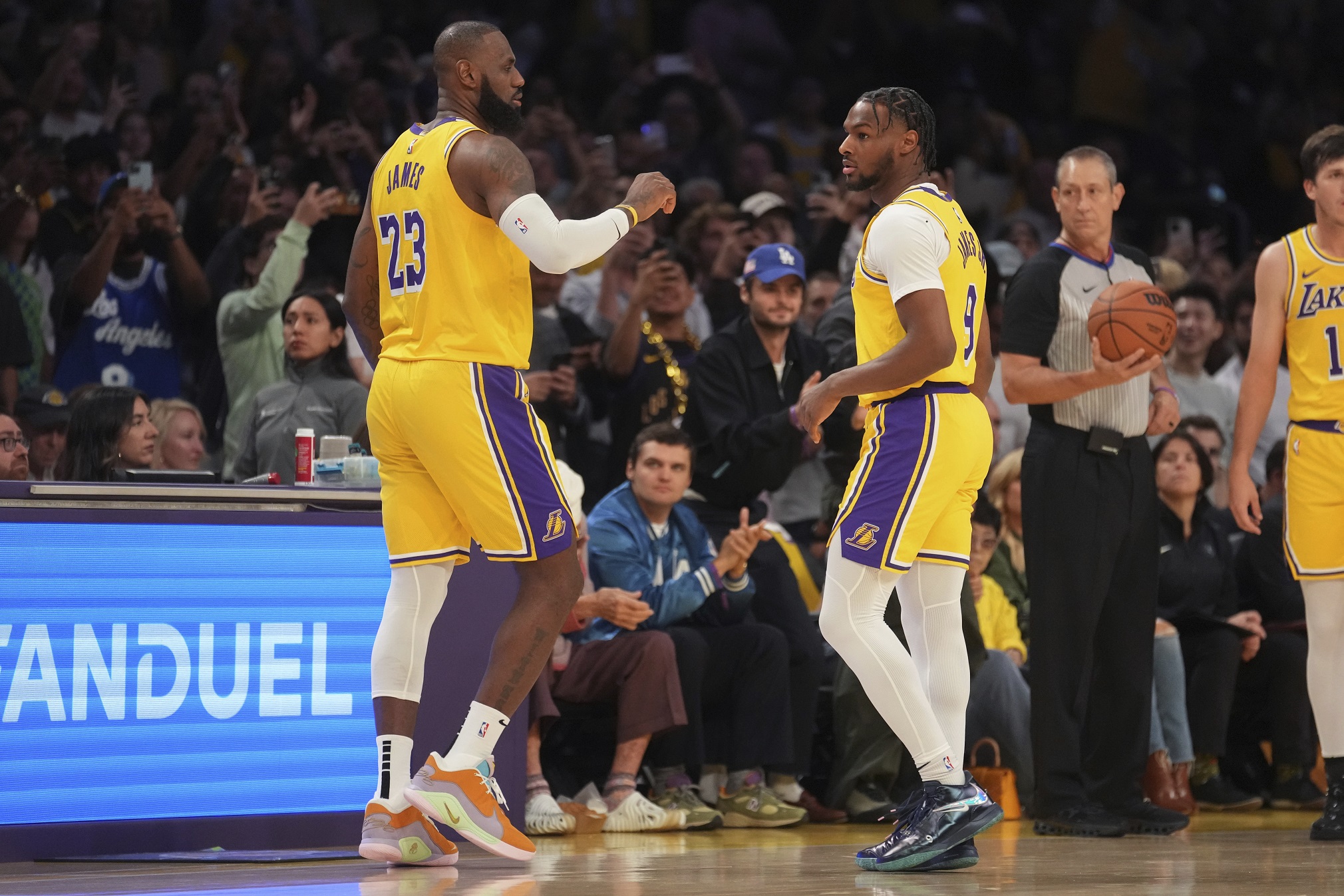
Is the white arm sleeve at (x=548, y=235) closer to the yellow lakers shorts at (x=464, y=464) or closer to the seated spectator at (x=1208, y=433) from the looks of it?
the yellow lakers shorts at (x=464, y=464)

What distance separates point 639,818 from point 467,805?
1857 mm

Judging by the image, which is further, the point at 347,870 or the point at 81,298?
the point at 81,298

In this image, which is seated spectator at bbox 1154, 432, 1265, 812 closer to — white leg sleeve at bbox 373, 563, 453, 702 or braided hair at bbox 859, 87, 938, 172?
braided hair at bbox 859, 87, 938, 172

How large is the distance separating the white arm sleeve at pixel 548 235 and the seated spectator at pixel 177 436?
3111 mm

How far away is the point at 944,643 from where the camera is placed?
4375 millimetres

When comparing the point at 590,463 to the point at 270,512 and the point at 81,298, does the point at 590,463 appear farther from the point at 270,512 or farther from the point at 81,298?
the point at 270,512

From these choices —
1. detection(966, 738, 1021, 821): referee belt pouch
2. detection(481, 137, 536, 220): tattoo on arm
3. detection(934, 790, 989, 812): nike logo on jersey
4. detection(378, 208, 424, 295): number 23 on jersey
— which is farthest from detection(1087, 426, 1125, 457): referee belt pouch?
detection(378, 208, 424, 295): number 23 on jersey

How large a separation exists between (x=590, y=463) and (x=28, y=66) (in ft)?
13.6

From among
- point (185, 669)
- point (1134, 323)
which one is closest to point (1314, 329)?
point (1134, 323)

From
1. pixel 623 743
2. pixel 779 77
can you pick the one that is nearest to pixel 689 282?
pixel 623 743

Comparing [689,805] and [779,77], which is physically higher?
[779,77]

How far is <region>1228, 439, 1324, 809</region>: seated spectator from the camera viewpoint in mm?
7328

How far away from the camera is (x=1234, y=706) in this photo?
7.64 metres

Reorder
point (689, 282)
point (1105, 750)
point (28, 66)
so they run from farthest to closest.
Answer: point (28, 66), point (689, 282), point (1105, 750)
